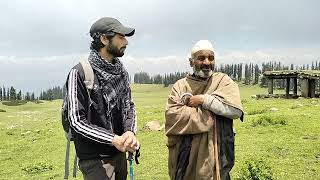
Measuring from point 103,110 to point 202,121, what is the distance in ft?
5.39

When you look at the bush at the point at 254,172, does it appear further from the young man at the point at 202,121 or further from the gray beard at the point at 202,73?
the gray beard at the point at 202,73

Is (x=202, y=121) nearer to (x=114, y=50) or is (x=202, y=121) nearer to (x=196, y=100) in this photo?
(x=196, y=100)

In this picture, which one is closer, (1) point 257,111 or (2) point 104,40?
(2) point 104,40

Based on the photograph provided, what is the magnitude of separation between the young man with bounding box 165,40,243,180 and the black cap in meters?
1.58

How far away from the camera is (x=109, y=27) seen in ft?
15.0

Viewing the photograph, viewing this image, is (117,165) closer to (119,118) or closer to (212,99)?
(119,118)

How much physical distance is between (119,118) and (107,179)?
0.68m

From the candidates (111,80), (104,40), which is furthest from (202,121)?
(104,40)

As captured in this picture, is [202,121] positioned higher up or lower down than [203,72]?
lower down

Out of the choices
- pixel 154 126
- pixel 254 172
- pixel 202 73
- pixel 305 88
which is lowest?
pixel 254 172

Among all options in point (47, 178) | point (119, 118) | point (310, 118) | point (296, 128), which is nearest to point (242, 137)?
point (296, 128)

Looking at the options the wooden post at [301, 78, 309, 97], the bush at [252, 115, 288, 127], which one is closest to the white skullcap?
the bush at [252, 115, 288, 127]

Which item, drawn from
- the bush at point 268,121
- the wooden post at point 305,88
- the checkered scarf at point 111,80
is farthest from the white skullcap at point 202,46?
the wooden post at point 305,88

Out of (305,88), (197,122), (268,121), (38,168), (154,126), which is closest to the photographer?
(197,122)
